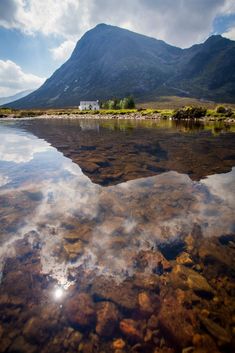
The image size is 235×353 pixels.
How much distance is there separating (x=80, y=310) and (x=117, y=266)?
60.7 inches

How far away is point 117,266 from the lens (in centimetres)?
609

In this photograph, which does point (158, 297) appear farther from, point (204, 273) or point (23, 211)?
point (23, 211)

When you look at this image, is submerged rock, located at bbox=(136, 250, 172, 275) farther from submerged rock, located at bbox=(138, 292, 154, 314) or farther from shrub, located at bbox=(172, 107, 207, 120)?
shrub, located at bbox=(172, 107, 207, 120)

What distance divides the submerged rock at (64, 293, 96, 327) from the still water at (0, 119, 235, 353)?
0.07 feet

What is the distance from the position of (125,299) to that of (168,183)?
8052 millimetres

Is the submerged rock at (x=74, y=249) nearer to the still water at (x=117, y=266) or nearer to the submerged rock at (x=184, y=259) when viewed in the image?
the still water at (x=117, y=266)

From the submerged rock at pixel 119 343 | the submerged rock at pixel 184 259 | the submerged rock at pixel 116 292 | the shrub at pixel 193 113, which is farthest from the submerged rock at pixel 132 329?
the shrub at pixel 193 113

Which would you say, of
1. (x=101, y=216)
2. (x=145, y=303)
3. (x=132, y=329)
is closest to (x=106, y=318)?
(x=132, y=329)

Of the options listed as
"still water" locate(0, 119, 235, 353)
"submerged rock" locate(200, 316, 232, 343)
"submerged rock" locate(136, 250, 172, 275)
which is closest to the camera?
"submerged rock" locate(200, 316, 232, 343)

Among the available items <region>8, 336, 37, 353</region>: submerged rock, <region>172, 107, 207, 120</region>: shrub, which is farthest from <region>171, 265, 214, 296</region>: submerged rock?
<region>172, 107, 207, 120</region>: shrub

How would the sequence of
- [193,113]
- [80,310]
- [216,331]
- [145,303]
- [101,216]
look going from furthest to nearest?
[193,113]
[101,216]
[145,303]
[80,310]
[216,331]

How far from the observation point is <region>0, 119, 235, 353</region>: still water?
14.3ft

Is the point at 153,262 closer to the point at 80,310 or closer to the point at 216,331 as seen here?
the point at 216,331

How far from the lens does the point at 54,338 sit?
14.0 ft
